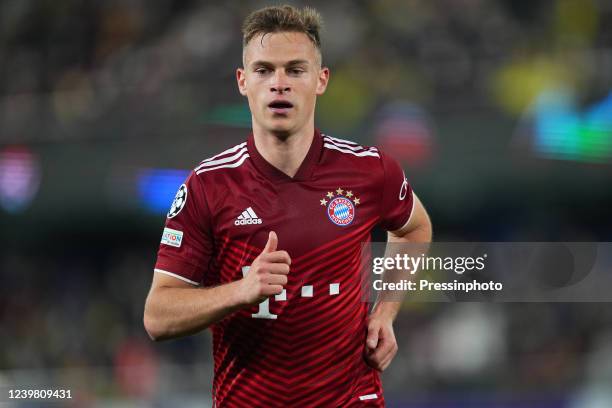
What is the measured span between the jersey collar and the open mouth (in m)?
0.21

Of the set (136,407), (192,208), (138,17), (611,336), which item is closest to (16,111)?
(138,17)

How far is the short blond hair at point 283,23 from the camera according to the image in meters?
3.84

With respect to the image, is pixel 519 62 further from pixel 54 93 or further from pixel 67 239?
pixel 67 239

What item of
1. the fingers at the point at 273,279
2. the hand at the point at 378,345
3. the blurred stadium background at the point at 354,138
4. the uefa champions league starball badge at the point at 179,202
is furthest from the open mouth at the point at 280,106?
the blurred stadium background at the point at 354,138

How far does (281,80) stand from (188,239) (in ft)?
2.28

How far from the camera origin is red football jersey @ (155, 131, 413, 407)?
3.75m

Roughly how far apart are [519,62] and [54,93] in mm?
5935

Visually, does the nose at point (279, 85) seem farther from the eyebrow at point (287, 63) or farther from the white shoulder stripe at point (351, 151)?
the white shoulder stripe at point (351, 151)

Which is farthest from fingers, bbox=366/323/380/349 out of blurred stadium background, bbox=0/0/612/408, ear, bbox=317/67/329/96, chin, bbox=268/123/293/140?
blurred stadium background, bbox=0/0/612/408

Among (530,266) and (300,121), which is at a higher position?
(530,266)

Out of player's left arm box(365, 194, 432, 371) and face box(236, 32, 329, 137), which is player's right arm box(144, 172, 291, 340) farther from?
player's left arm box(365, 194, 432, 371)

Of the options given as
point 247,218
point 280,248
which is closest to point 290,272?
point 280,248

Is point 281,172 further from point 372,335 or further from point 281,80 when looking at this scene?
point 372,335

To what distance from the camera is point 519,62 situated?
35.5ft
